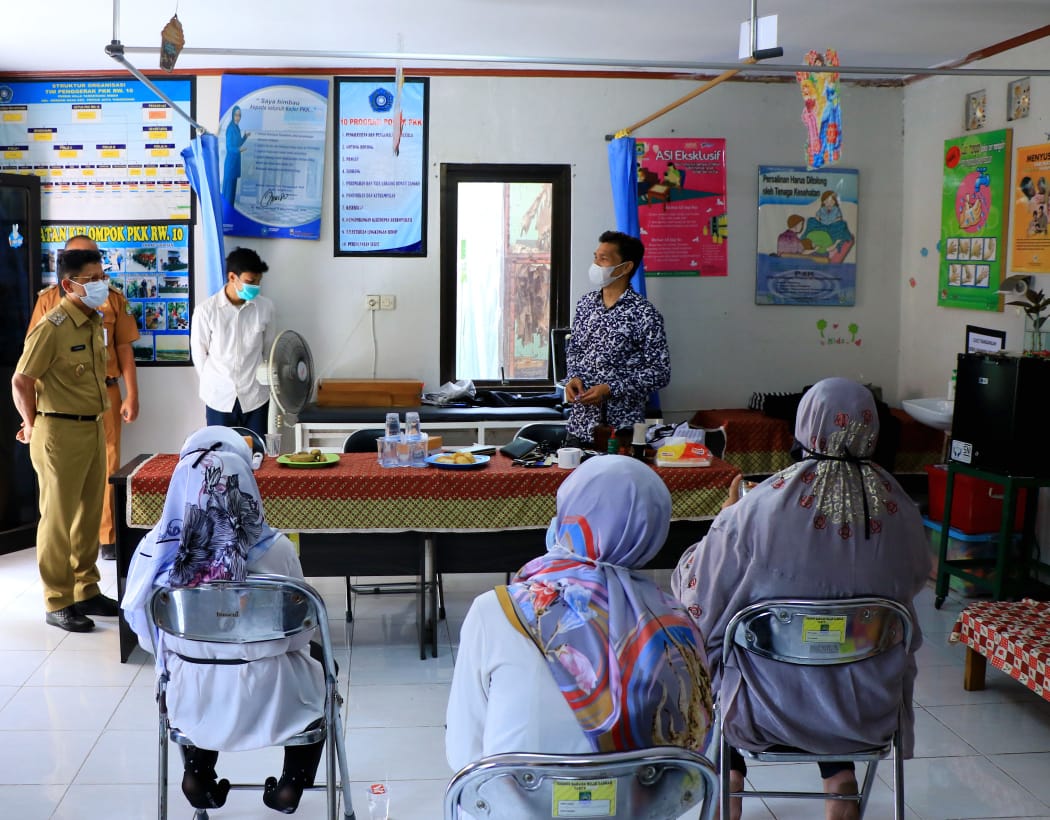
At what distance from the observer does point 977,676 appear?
164 inches

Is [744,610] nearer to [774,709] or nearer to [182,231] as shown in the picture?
[774,709]

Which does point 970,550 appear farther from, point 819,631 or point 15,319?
point 15,319

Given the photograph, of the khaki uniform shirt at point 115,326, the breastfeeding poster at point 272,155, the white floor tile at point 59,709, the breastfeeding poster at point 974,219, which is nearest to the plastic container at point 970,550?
the breastfeeding poster at point 974,219

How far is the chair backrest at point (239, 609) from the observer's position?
262 cm

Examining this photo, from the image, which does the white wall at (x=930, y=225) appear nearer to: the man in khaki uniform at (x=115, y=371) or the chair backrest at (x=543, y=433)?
the chair backrest at (x=543, y=433)

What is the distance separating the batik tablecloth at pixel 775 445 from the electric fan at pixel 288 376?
259 cm

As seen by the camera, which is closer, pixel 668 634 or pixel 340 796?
pixel 668 634

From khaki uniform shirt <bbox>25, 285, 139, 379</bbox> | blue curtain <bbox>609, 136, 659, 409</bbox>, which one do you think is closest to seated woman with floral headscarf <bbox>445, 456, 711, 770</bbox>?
blue curtain <bbox>609, 136, 659, 409</bbox>

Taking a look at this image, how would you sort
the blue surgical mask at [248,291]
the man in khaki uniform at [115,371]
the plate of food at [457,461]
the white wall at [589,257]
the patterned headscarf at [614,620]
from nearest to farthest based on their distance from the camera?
the patterned headscarf at [614,620] → the plate of food at [457,461] → the man in khaki uniform at [115,371] → the blue surgical mask at [248,291] → the white wall at [589,257]

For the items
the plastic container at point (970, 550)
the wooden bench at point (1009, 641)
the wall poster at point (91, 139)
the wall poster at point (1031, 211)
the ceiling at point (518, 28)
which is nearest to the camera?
the wooden bench at point (1009, 641)

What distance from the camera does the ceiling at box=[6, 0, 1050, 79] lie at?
5.11 meters

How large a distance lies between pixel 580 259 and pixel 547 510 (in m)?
3.01

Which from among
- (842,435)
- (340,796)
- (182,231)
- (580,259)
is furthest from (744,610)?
(182,231)

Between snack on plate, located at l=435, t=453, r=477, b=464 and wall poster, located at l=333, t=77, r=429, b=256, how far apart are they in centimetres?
267
